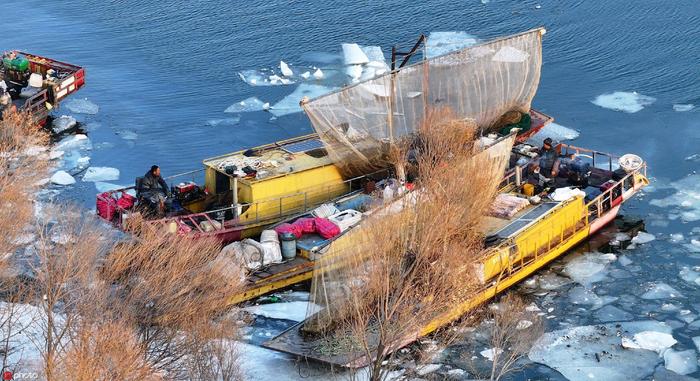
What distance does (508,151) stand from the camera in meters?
32.3

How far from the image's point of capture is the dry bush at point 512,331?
24688 millimetres

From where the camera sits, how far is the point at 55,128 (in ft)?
135

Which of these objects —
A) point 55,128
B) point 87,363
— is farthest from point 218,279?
point 55,128

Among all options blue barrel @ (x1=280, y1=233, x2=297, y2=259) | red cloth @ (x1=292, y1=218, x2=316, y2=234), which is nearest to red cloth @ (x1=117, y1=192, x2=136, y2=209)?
blue barrel @ (x1=280, y1=233, x2=297, y2=259)

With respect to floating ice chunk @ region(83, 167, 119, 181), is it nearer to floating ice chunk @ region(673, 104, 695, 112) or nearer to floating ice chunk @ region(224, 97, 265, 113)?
floating ice chunk @ region(224, 97, 265, 113)

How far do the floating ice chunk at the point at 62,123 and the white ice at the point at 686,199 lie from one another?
2075 centimetres

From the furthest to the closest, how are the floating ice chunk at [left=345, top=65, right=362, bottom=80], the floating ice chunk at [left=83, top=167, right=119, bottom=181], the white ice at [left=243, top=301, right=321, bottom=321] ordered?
the floating ice chunk at [left=345, top=65, right=362, bottom=80], the floating ice chunk at [left=83, top=167, right=119, bottom=181], the white ice at [left=243, top=301, right=321, bottom=321]

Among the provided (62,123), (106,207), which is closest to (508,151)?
(106,207)

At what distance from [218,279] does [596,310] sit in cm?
973

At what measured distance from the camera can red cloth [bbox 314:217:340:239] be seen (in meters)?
29.4

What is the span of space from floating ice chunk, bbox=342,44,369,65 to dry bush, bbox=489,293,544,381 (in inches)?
745

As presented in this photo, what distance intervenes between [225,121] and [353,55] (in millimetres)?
6369

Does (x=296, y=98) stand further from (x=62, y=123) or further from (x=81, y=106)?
(x=62, y=123)

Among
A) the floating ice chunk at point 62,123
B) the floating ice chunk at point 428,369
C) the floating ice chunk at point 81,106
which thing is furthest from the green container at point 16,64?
the floating ice chunk at point 428,369
